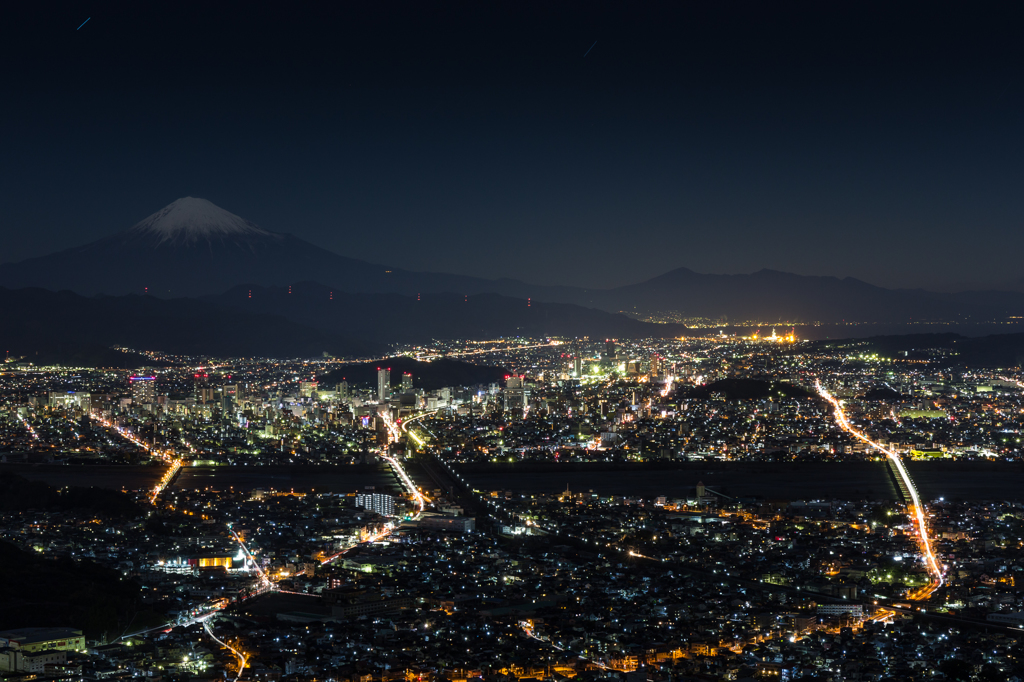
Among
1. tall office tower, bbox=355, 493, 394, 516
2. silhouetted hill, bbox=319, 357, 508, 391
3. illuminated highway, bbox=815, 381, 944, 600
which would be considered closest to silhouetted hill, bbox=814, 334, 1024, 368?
silhouetted hill, bbox=319, 357, 508, 391

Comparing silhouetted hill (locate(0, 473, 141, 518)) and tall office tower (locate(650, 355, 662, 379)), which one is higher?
tall office tower (locate(650, 355, 662, 379))

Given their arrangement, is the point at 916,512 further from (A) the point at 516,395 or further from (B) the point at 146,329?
(B) the point at 146,329

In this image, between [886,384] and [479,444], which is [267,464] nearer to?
[479,444]

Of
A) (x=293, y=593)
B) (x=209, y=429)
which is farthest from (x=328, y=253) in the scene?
(x=293, y=593)

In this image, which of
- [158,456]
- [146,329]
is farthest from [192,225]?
[158,456]

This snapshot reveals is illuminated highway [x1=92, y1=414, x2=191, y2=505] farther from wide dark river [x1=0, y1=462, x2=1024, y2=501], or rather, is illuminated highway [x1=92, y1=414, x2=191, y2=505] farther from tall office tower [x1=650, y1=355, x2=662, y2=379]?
tall office tower [x1=650, y1=355, x2=662, y2=379]

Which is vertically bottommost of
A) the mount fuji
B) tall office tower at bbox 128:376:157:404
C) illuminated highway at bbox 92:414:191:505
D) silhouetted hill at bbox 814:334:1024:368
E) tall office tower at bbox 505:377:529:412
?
illuminated highway at bbox 92:414:191:505
